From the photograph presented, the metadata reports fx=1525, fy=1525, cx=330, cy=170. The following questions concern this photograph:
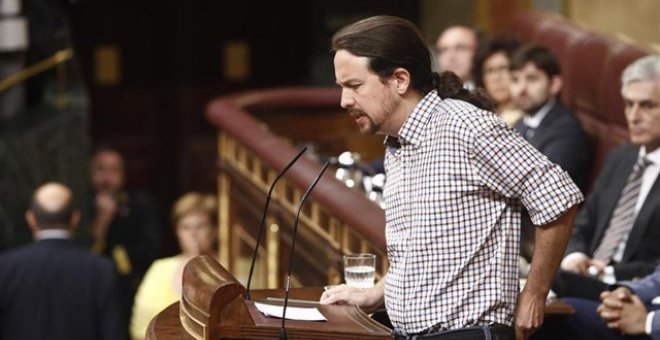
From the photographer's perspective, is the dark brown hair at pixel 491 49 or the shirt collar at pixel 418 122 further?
the dark brown hair at pixel 491 49

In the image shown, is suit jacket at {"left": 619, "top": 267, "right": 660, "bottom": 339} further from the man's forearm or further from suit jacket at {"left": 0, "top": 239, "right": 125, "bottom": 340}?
suit jacket at {"left": 0, "top": 239, "right": 125, "bottom": 340}

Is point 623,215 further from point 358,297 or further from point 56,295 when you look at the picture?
point 56,295

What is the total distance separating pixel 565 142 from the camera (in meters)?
5.63

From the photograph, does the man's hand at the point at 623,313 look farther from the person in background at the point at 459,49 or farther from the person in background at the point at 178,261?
the person in background at the point at 459,49

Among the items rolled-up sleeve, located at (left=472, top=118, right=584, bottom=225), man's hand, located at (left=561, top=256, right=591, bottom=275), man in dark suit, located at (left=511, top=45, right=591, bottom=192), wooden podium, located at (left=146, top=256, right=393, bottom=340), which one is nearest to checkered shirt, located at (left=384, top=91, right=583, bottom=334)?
rolled-up sleeve, located at (left=472, top=118, right=584, bottom=225)

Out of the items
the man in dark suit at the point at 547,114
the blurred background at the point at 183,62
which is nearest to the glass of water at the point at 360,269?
the man in dark suit at the point at 547,114

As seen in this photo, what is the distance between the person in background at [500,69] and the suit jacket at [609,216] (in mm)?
1065

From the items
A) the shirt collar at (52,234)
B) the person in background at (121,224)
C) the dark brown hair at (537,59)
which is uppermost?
the dark brown hair at (537,59)

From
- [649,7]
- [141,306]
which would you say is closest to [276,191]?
[141,306]

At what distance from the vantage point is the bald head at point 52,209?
600 cm

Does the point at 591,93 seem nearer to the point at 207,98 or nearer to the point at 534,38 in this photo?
the point at 534,38

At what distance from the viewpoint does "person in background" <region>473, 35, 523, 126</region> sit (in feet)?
20.3

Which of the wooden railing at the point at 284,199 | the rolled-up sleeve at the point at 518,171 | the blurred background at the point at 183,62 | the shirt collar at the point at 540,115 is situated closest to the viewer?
the rolled-up sleeve at the point at 518,171

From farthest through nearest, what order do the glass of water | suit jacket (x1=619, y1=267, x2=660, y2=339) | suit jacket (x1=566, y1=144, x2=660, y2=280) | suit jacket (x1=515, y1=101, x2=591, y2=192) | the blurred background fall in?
1. the blurred background
2. suit jacket (x1=515, y1=101, x2=591, y2=192)
3. suit jacket (x1=566, y1=144, x2=660, y2=280)
4. suit jacket (x1=619, y1=267, x2=660, y2=339)
5. the glass of water
